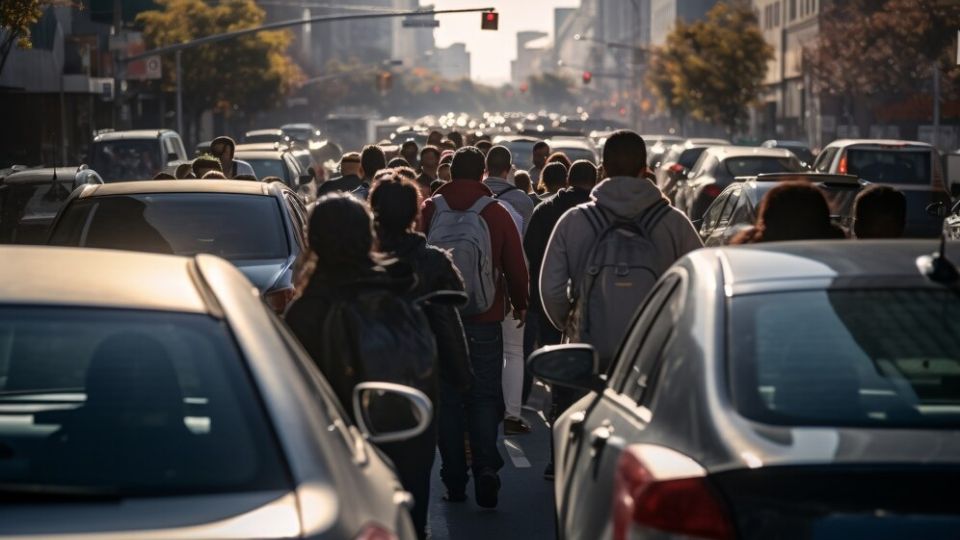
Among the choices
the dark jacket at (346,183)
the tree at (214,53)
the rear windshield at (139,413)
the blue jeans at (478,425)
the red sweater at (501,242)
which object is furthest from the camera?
the tree at (214,53)

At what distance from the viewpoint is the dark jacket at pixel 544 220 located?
12.1 m

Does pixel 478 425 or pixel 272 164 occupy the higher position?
pixel 272 164

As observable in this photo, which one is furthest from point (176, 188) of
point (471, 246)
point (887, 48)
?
point (887, 48)

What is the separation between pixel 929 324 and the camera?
4867mm

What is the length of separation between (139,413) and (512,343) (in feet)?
26.6

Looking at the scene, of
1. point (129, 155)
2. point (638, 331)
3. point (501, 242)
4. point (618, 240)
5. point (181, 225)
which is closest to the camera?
point (638, 331)

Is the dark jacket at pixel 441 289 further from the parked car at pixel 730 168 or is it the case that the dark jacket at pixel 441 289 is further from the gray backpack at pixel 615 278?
the parked car at pixel 730 168

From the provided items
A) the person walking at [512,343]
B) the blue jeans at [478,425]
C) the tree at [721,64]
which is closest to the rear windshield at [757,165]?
the person walking at [512,343]

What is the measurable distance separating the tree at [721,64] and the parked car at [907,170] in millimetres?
55614

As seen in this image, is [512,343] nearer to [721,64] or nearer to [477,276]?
[477,276]

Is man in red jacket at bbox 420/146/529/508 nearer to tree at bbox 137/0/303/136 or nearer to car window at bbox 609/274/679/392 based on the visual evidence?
car window at bbox 609/274/679/392

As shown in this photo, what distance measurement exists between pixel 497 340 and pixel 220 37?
35896 mm

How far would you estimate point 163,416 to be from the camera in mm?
4078

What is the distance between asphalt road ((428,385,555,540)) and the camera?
30.1ft
